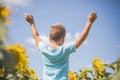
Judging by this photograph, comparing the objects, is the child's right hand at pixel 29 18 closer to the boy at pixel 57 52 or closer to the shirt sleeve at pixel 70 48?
the boy at pixel 57 52

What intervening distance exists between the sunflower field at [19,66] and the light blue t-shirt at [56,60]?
7.4 inches

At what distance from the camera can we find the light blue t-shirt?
205 cm

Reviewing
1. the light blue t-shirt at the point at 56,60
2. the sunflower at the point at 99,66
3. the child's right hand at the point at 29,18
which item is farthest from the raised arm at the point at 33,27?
the sunflower at the point at 99,66

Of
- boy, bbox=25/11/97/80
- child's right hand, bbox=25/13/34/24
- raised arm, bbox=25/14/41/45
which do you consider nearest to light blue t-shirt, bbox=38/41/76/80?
boy, bbox=25/11/97/80

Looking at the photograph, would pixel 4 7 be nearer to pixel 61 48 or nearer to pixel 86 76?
pixel 61 48

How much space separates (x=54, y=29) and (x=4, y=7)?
1444 millimetres

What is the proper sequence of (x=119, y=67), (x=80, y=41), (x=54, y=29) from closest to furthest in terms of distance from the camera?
1. (x=80, y=41)
2. (x=54, y=29)
3. (x=119, y=67)

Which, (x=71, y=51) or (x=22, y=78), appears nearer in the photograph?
(x=71, y=51)

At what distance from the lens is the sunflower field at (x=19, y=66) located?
67cm

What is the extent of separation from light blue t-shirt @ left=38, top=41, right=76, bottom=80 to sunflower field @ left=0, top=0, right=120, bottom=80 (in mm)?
188

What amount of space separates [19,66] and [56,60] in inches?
23.1

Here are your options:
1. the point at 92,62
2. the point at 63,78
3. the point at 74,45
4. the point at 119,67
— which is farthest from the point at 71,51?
the point at 92,62

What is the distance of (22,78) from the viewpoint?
253cm

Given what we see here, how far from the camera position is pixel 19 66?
8.48ft
